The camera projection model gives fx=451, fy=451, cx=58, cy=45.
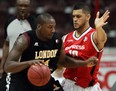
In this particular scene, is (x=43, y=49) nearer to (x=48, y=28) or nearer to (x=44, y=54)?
(x=44, y=54)

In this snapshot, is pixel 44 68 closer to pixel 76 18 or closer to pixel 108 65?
pixel 76 18

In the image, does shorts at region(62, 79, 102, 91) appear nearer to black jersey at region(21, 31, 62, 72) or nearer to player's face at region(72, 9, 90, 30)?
black jersey at region(21, 31, 62, 72)

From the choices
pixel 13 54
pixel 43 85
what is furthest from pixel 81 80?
pixel 13 54

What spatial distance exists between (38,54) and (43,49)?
94 millimetres

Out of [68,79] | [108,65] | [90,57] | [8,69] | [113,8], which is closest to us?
[8,69]

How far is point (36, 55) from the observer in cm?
572

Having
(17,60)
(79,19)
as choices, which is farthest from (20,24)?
(17,60)

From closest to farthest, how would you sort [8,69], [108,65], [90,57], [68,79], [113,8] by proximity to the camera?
[8,69], [90,57], [68,79], [108,65], [113,8]

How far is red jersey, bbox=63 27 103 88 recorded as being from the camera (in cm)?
598

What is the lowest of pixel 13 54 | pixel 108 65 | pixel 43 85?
pixel 108 65

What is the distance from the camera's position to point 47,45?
579cm

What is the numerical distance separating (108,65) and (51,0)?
2388 mm

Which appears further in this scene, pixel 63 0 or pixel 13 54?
pixel 63 0

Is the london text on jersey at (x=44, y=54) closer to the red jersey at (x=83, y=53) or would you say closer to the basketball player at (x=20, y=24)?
the red jersey at (x=83, y=53)
